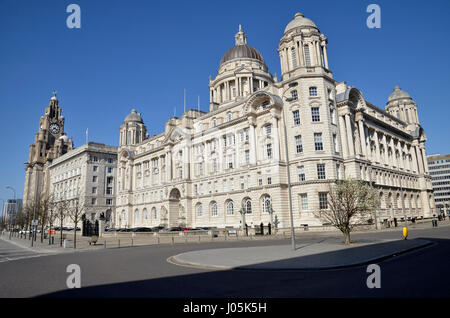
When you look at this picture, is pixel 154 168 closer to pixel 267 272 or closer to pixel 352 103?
pixel 352 103

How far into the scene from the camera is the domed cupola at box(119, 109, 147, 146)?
91.9 m

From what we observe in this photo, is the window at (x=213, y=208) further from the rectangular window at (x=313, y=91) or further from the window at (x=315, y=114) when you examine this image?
the rectangular window at (x=313, y=91)

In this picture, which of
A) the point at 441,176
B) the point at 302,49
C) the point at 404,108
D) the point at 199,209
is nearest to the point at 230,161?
the point at 199,209

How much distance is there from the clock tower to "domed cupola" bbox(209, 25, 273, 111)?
92.3 metres

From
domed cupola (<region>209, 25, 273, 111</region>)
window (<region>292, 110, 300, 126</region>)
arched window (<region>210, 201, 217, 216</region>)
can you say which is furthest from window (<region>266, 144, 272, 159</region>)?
domed cupola (<region>209, 25, 273, 111</region>)

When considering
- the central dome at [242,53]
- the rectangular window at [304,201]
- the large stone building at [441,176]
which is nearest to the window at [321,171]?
the rectangular window at [304,201]

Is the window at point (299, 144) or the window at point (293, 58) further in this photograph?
the window at point (293, 58)

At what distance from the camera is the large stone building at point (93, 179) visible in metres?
92.1

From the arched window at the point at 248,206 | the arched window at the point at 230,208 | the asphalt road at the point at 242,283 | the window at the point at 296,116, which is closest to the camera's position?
the asphalt road at the point at 242,283

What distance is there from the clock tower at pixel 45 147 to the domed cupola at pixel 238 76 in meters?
92.3

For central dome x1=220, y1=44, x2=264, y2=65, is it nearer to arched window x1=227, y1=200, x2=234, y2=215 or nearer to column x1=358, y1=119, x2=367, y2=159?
column x1=358, y1=119, x2=367, y2=159

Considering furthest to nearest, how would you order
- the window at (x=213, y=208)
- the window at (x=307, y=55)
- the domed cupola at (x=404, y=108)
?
the domed cupola at (x=404, y=108) → the window at (x=213, y=208) → the window at (x=307, y=55)
